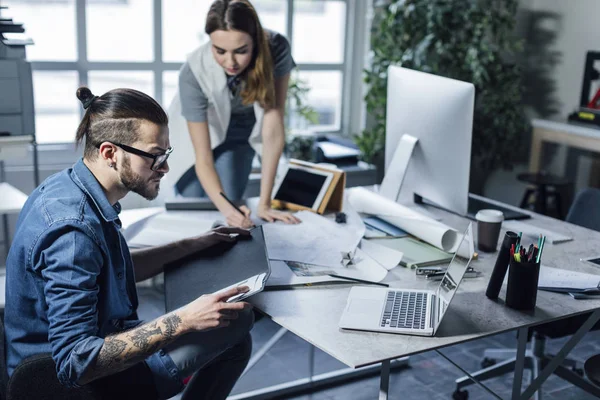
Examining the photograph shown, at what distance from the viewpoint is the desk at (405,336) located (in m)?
1.46

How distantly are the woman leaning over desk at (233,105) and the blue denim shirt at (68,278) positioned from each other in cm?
70

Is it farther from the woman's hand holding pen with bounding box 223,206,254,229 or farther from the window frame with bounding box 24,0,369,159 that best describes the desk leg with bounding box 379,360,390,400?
the window frame with bounding box 24,0,369,159

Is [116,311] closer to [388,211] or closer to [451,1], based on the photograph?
[388,211]

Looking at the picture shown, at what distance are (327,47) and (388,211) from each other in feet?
7.77

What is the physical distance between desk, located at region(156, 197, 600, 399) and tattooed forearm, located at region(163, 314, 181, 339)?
0.24 metres

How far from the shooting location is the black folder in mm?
1662

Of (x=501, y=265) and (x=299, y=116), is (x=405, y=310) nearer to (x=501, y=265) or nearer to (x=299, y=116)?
(x=501, y=265)

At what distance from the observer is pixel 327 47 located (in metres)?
4.43

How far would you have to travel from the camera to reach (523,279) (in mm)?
1655

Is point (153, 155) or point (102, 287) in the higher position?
point (153, 155)

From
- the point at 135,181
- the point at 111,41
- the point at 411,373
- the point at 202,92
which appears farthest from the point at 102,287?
the point at 111,41

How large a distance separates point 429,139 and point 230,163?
77 centimetres

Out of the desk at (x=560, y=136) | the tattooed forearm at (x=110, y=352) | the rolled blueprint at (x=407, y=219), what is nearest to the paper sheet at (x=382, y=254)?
the rolled blueprint at (x=407, y=219)

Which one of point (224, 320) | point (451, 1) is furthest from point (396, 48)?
point (224, 320)
